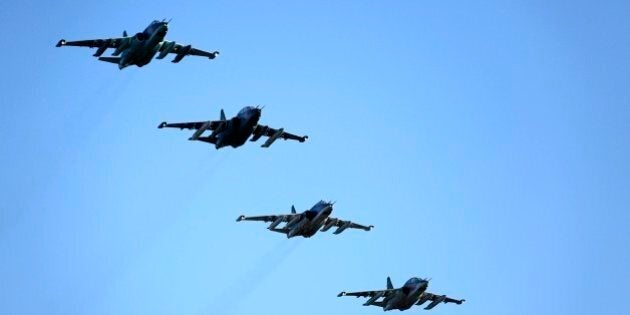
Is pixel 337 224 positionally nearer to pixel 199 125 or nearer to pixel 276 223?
pixel 276 223

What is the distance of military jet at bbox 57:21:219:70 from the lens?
4193 inches

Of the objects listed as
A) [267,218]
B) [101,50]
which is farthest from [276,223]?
[101,50]

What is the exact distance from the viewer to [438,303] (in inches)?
5217

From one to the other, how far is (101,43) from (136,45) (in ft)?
16.3

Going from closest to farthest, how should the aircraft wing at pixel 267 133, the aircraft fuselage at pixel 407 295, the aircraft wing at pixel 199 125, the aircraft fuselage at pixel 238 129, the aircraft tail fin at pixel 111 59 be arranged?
the aircraft fuselage at pixel 238 129 → the aircraft tail fin at pixel 111 59 → the aircraft wing at pixel 199 125 → the aircraft wing at pixel 267 133 → the aircraft fuselage at pixel 407 295

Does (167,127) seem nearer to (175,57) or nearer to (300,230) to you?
(175,57)

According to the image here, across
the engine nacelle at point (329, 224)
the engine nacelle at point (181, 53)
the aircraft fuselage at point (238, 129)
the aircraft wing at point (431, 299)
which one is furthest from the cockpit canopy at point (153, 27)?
the aircraft wing at point (431, 299)

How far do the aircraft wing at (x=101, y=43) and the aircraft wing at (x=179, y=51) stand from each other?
3591 millimetres

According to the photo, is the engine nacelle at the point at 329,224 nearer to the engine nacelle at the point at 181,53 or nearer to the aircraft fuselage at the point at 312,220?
the aircraft fuselage at the point at 312,220

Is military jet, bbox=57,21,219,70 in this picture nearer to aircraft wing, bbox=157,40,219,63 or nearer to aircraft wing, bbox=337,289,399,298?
aircraft wing, bbox=157,40,219,63

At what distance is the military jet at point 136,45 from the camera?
106m

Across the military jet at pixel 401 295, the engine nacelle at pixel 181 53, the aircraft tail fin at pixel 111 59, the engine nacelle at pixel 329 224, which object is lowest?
the military jet at pixel 401 295

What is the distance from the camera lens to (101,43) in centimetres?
11006

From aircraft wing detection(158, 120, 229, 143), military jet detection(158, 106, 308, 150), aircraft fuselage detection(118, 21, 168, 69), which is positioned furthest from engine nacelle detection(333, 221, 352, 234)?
aircraft fuselage detection(118, 21, 168, 69)
